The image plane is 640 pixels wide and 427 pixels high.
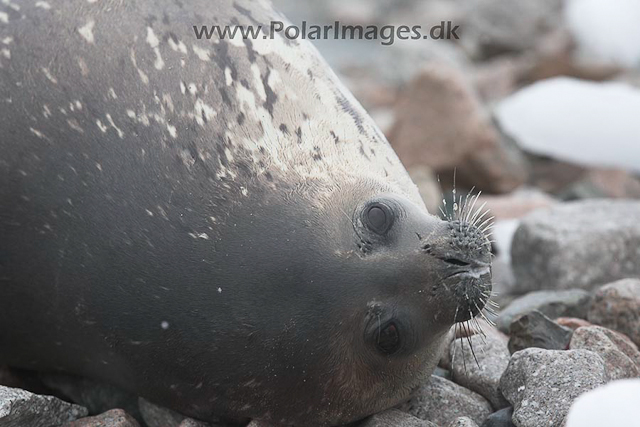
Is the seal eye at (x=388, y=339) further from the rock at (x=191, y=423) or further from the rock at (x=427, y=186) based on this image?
the rock at (x=427, y=186)

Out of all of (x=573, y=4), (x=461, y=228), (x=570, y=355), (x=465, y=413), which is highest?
(x=573, y=4)

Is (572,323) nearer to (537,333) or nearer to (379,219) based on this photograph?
(537,333)

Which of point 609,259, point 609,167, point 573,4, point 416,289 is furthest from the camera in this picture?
point 573,4

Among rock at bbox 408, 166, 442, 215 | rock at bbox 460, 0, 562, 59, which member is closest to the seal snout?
rock at bbox 408, 166, 442, 215

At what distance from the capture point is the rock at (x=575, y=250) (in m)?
5.73

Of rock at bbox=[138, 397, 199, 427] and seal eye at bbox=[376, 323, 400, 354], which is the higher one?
seal eye at bbox=[376, 323, 400, 354]

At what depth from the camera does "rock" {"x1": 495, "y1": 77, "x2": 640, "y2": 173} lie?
313 inches

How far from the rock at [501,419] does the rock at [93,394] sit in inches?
58.1

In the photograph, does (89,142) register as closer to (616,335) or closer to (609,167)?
(616,335)

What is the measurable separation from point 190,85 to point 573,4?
29.7ft

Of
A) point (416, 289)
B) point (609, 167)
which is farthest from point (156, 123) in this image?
point (609, 167)

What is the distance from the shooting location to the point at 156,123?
419cm

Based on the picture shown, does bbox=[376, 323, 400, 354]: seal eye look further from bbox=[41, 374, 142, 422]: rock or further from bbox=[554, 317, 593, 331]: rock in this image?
bbox=[41, 374, 142, 422]: rock

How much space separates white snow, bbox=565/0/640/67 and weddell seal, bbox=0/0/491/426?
6255 millimetres
